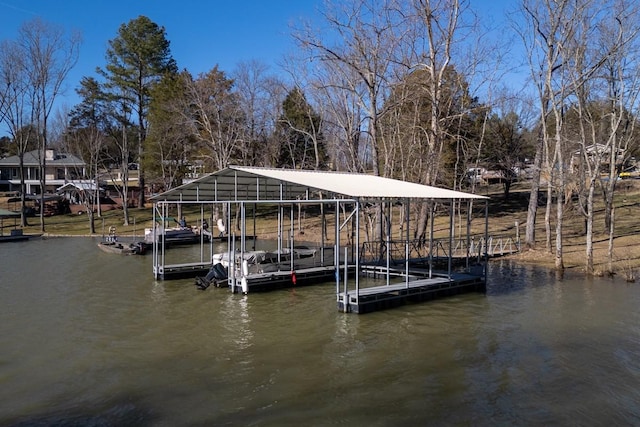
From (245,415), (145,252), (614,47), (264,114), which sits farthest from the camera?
(264,114)

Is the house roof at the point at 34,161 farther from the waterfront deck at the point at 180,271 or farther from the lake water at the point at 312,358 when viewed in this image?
the lake water at the point at 312,358

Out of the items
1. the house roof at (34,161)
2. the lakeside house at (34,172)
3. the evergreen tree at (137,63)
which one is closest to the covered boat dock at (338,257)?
the evergreen tree at (137,63)

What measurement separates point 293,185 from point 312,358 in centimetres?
1043

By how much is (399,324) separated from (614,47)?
1549 cm

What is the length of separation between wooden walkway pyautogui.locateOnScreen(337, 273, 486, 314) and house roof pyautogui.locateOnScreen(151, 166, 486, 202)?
108 inches

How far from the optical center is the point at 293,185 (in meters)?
21.0

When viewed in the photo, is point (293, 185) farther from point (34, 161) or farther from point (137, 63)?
point (34, 161)

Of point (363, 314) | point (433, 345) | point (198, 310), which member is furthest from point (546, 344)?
point (198, 310)

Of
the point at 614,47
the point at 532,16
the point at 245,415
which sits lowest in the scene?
the point at 245,415

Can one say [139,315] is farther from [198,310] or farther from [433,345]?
[433,345]

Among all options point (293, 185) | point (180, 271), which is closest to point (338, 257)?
point (293, 185)

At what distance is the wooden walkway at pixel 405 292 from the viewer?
1531 centimetres

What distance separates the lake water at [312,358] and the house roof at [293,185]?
3490mm

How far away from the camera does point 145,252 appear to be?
3042cm
